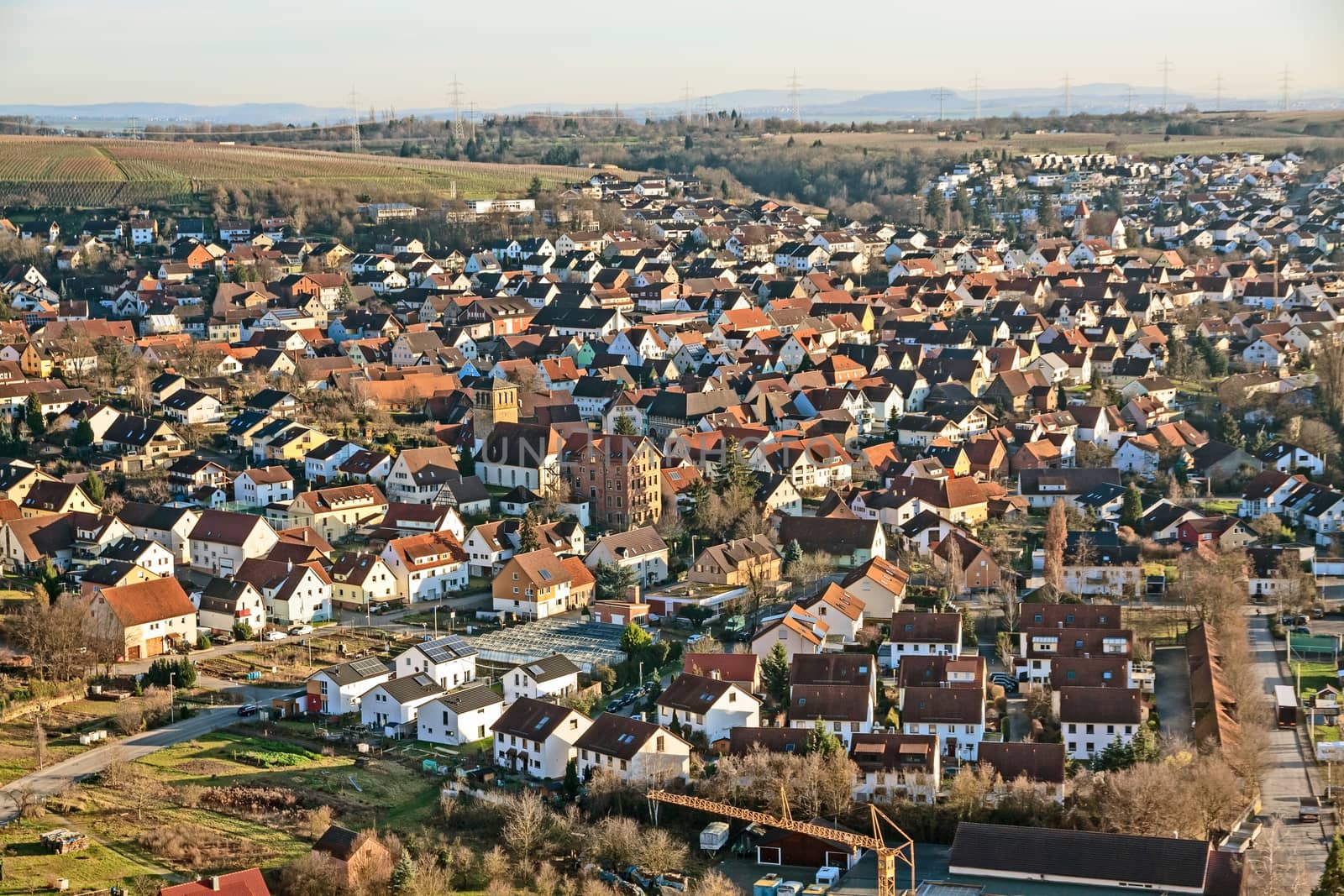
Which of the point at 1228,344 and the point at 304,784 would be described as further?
the point at 1228,344

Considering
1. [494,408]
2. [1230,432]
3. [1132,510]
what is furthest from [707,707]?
[1230,432]

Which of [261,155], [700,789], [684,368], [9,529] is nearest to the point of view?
[700,789]

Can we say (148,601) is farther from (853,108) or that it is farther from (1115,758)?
(853,108)

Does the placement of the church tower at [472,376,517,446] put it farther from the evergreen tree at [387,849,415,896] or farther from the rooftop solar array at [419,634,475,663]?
the evergreen tree at [387,849,415,896]

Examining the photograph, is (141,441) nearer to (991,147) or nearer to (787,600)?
(787,600)

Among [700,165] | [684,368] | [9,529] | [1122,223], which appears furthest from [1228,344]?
[700,165]

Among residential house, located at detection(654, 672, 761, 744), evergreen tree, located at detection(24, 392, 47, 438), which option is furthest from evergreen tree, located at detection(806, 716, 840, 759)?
evergreen tree, located at detection(24, 392, 47, 438)

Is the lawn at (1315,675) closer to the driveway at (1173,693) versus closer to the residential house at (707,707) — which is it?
the driveway at (1173,693)
